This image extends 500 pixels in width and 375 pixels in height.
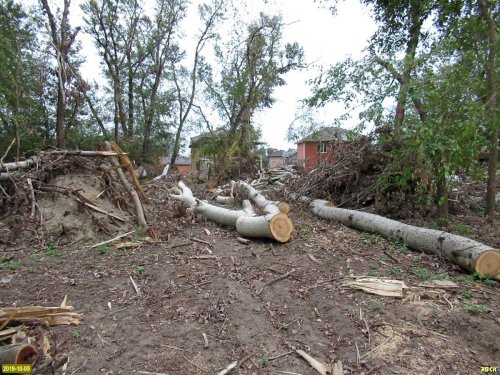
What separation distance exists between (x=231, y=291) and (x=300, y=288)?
0.79 meters

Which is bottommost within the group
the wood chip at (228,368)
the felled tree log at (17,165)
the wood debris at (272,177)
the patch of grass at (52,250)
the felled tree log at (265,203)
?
the wood chip at (228,368)

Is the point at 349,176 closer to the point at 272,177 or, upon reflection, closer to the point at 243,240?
the point at 243,240

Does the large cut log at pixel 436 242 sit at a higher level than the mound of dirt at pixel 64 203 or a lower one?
lower

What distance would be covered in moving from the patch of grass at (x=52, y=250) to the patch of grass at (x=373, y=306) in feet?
13.4

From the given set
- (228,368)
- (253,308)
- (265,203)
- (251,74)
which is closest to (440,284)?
(253,308)

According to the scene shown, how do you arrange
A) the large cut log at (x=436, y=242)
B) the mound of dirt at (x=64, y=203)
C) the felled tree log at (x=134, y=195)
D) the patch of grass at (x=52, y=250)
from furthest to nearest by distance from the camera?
the felled tree log at (x=134, y=195)
the mound of dirt at (x=64, y=203)
the patch of grass at (x=52, y=250)
the large cut log at (x=436, y=242)

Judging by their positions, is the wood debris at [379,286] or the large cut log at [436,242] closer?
the wood debris at [379,286]

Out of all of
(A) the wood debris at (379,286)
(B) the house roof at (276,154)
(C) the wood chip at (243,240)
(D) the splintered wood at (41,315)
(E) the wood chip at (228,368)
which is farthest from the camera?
(B) the house roof at (276,154)

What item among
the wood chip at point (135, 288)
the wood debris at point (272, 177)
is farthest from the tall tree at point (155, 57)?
the wood chip at point (135, 288)

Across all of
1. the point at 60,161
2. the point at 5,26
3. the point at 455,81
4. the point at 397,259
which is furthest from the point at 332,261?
the point at 5,26

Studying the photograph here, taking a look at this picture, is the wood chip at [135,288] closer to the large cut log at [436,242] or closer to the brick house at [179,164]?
the large cut log at [436,242]

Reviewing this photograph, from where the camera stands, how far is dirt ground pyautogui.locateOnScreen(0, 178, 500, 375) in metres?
2.49

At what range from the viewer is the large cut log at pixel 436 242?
371cm

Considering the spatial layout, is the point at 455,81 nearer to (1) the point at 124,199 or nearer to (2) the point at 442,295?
(2) the point at 442,295
